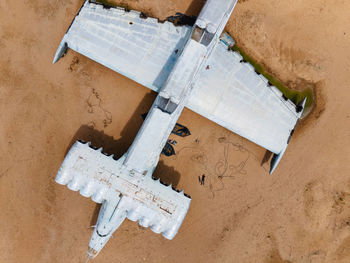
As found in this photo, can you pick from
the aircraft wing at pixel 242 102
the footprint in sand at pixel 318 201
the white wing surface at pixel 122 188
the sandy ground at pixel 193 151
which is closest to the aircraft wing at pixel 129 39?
the sandy ground at pixel 193 151

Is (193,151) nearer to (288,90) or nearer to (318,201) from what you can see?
(288,90)

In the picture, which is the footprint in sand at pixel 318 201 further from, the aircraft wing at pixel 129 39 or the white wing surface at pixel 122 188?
the aircraft wing at pixel 129 39

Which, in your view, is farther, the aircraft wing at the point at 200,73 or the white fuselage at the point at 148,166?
the aircraft wing at the point at 200,73

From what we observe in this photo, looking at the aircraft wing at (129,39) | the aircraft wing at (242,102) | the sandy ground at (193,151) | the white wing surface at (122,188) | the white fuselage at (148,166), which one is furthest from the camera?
the sandy ground at (193,151)

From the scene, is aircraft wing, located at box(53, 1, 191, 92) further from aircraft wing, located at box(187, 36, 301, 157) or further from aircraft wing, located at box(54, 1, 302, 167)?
aircraft wing, located at box(187, 36, 301, 157)

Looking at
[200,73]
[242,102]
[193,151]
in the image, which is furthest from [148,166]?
[242,102]

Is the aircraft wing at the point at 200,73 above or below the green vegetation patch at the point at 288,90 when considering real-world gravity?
below
